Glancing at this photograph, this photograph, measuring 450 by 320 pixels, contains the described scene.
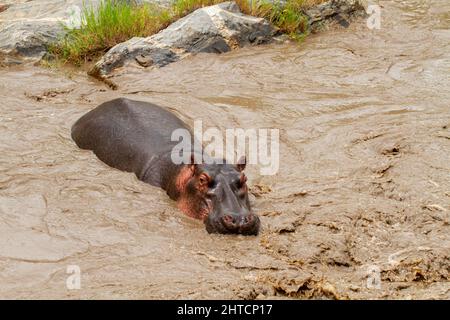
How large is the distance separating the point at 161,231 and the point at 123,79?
482 cm

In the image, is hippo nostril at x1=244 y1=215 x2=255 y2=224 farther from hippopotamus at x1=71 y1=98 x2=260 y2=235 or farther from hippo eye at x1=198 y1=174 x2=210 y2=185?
hippo eye at x1=198 y1=174 x2=210 y2=185

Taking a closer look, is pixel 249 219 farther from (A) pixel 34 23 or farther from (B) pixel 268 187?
(A) pixel 34 23

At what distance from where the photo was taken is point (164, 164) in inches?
253

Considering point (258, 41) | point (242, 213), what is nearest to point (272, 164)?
point (242, 213)

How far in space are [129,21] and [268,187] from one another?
17.8ft

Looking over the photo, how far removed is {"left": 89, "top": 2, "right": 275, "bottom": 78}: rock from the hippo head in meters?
4.37

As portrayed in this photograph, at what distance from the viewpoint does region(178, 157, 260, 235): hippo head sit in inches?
205

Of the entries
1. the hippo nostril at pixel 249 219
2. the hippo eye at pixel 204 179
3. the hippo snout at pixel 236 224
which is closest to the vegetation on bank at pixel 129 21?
the hippo eye at pixel 204 179

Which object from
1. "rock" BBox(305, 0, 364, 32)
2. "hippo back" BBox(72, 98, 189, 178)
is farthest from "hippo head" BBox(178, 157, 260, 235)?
"rock" BBox(305, 0, 364, 32)

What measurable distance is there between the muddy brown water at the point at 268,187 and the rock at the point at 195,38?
0.24 meters

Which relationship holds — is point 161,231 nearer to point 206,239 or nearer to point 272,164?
point 206,239

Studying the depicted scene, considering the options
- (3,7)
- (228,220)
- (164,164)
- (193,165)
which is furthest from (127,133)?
(3,7)

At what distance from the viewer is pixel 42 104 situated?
862 centimetres
